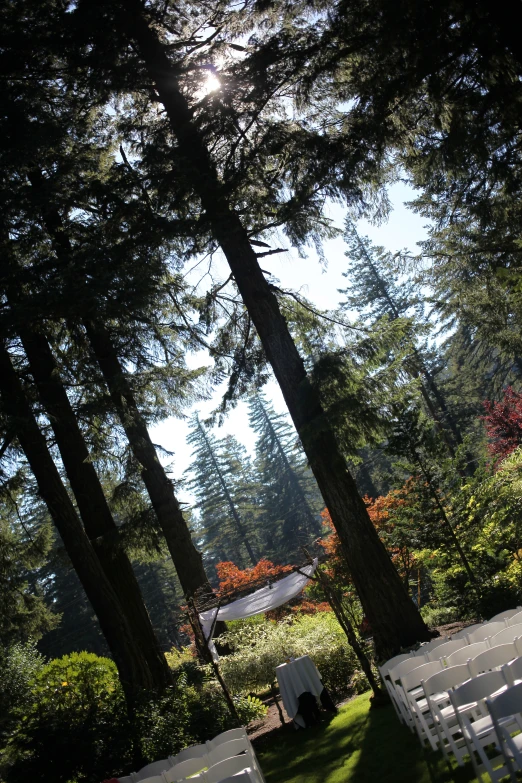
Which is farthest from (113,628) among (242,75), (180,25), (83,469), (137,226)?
(180,25)

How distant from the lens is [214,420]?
11.6 metres

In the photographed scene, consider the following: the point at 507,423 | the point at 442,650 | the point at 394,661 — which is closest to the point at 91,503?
the point at 394,661

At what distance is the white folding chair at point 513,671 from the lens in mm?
4270

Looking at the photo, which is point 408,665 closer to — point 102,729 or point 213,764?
point 213,764

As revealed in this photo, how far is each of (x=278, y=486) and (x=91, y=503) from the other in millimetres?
38860

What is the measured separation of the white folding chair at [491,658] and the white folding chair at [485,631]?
1621mm

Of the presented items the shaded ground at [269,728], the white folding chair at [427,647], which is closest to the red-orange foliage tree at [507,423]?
the shaded ground at [269,728]

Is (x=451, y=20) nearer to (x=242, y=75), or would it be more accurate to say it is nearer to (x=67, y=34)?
(x=242, y=75)

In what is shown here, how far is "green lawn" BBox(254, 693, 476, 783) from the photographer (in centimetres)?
555

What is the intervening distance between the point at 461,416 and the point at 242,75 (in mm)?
25360

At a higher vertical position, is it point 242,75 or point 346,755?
point 242,75

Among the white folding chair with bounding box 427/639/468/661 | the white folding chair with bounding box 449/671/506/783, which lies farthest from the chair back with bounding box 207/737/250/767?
the white folding chair with bounding box 449/671/506/783

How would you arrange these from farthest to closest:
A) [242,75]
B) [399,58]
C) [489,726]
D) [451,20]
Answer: [242,75] → [399,58] → [451,20] → [489,726]

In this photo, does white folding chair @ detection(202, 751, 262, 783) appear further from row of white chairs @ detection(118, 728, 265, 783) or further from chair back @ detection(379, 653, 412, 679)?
chair back @ detection(379, 653, 412, 679)
